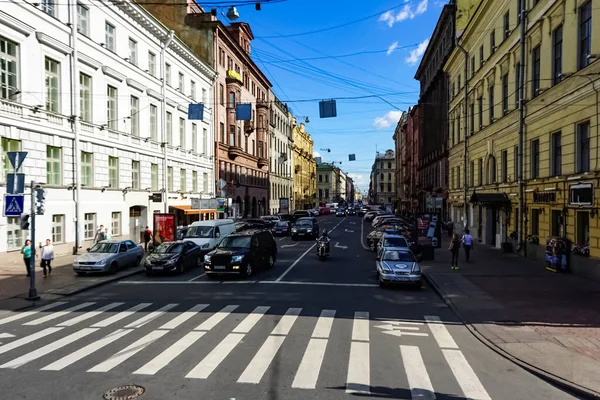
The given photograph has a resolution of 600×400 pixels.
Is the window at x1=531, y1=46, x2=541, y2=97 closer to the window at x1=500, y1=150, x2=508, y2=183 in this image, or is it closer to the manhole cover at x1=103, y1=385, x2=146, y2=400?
the window at x1=500, y1=150, x2=508, y2=183

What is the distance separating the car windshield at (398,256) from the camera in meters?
16.2

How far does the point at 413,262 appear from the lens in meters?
16.0

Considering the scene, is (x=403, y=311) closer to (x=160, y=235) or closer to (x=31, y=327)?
(x=31, y=327)

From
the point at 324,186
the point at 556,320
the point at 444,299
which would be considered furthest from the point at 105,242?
the point at 324,186

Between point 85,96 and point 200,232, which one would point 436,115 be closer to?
point 200,232

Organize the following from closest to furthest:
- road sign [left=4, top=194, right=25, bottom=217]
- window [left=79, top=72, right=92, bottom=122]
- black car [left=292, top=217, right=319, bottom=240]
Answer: road sign [left=4, top=194, right=25, bottom=217], window [left=79, top=72, right=92, bottom=122], black car [left=292, top=217, right=319, bottom=240]

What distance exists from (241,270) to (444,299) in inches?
302

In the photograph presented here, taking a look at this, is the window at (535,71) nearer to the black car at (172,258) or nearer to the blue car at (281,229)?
the black car at (172,258)

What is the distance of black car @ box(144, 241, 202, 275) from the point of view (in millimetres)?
18469

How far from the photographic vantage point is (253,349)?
8.54 metres

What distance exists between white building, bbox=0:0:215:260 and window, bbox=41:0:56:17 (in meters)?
0.06

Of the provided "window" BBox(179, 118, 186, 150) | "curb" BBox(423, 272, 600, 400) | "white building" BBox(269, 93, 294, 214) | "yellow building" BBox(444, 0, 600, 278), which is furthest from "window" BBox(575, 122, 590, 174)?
"white building" BBox(269, 93, 294, 214)

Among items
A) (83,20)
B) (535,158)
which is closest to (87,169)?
(83,20)

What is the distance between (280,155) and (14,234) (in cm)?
6075
